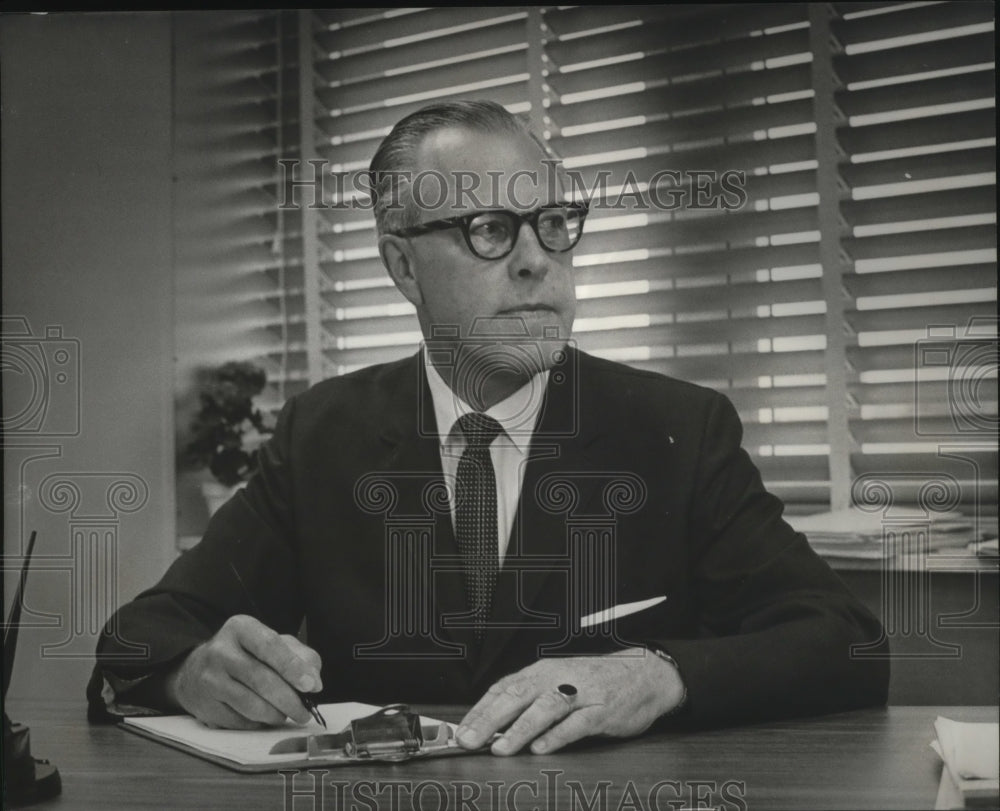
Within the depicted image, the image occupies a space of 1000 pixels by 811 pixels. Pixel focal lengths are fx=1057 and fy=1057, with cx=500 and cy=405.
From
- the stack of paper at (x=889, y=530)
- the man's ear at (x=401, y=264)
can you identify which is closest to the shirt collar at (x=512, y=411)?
the man's ear at (x=401, y=264)

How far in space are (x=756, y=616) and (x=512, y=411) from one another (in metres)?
0.41

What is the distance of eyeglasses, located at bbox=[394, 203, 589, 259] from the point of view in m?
1.40

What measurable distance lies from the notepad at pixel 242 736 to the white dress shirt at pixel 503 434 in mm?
286

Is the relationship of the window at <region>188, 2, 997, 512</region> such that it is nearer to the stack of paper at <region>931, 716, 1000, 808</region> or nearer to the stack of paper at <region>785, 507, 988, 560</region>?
A: the stack of paper at <region>785, 507, 988, 560</region>

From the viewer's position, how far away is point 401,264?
4.73 ft

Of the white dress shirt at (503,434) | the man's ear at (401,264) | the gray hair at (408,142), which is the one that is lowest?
the white dress shirt at (503,434)

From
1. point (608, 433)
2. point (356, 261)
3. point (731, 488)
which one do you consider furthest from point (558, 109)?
point (731, 488)

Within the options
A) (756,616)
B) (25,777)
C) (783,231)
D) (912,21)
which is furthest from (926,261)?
(25,777)

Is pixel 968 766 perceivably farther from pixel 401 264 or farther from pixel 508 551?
pixel 401 264

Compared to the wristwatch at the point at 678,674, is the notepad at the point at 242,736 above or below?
below

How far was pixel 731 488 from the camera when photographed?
1393 millimetres

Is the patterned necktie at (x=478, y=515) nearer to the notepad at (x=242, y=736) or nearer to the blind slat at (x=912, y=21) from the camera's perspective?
the notepad at (x=242, y=736)

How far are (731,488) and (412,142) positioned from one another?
64 cm

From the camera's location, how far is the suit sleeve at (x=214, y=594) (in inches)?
55.2
